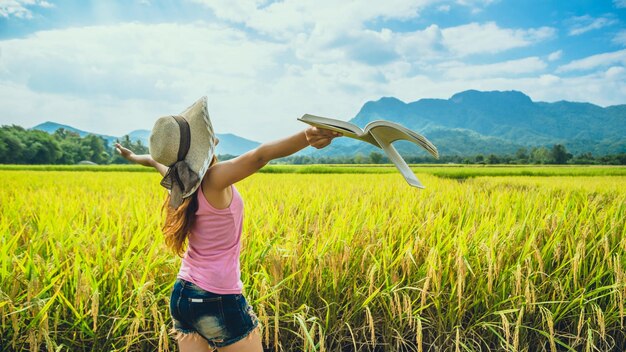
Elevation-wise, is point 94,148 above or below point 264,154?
above

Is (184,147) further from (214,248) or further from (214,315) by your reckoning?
(214,315)

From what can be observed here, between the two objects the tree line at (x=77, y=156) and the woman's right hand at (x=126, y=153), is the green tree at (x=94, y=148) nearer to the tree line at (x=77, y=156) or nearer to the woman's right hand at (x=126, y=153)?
the tree line at (x=77, y=156)

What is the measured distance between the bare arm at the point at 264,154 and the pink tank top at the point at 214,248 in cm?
14

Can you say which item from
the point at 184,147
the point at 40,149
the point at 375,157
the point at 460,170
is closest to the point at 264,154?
the point at 184,147

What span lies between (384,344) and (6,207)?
3.95m

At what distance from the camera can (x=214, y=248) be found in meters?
1.46

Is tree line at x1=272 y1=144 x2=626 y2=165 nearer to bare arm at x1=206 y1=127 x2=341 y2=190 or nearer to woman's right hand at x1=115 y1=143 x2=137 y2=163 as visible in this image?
woman's right hand at x1=115 y1=143 x2=137 y2=163

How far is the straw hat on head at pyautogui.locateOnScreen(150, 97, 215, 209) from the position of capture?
4.27ft

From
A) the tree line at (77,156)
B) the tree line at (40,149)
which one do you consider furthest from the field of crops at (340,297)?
the tree line at (40,149)

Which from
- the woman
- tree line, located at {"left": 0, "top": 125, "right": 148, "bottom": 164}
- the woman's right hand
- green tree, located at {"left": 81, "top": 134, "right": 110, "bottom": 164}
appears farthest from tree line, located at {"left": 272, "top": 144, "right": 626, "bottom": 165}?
green tree, located at {"left": 81, "top": 134, "right": 110, "bottom": 164}

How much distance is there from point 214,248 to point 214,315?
0.80 feet

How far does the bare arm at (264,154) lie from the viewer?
1.13 metres

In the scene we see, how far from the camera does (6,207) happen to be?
153 inches

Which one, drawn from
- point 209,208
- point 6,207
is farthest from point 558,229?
point 6,207
